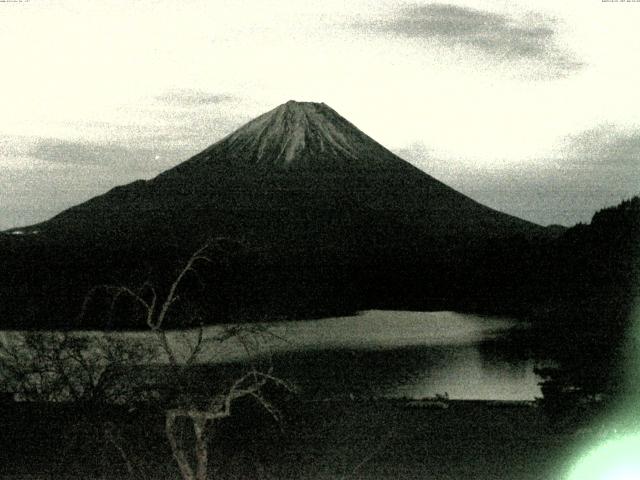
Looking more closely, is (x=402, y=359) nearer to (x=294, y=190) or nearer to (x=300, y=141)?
(x=294, y=190)

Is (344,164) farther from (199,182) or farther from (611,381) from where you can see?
(611,381)

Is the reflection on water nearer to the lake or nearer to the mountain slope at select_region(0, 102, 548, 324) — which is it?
the lake

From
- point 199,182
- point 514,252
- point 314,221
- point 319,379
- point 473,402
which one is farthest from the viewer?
point 199,182

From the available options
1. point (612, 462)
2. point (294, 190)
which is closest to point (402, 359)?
point (612, 462)

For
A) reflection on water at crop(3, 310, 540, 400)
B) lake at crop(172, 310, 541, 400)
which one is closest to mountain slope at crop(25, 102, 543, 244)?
lake at crop(172, 310, 541, 400)

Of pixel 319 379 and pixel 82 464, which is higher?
pixel 82 464

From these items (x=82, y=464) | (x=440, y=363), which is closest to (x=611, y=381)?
(x=82, y=464)

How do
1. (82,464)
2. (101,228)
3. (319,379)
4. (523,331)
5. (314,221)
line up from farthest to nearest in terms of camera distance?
(314,221) → (101,228) → (523,331) → (319,379) → (82,464)
